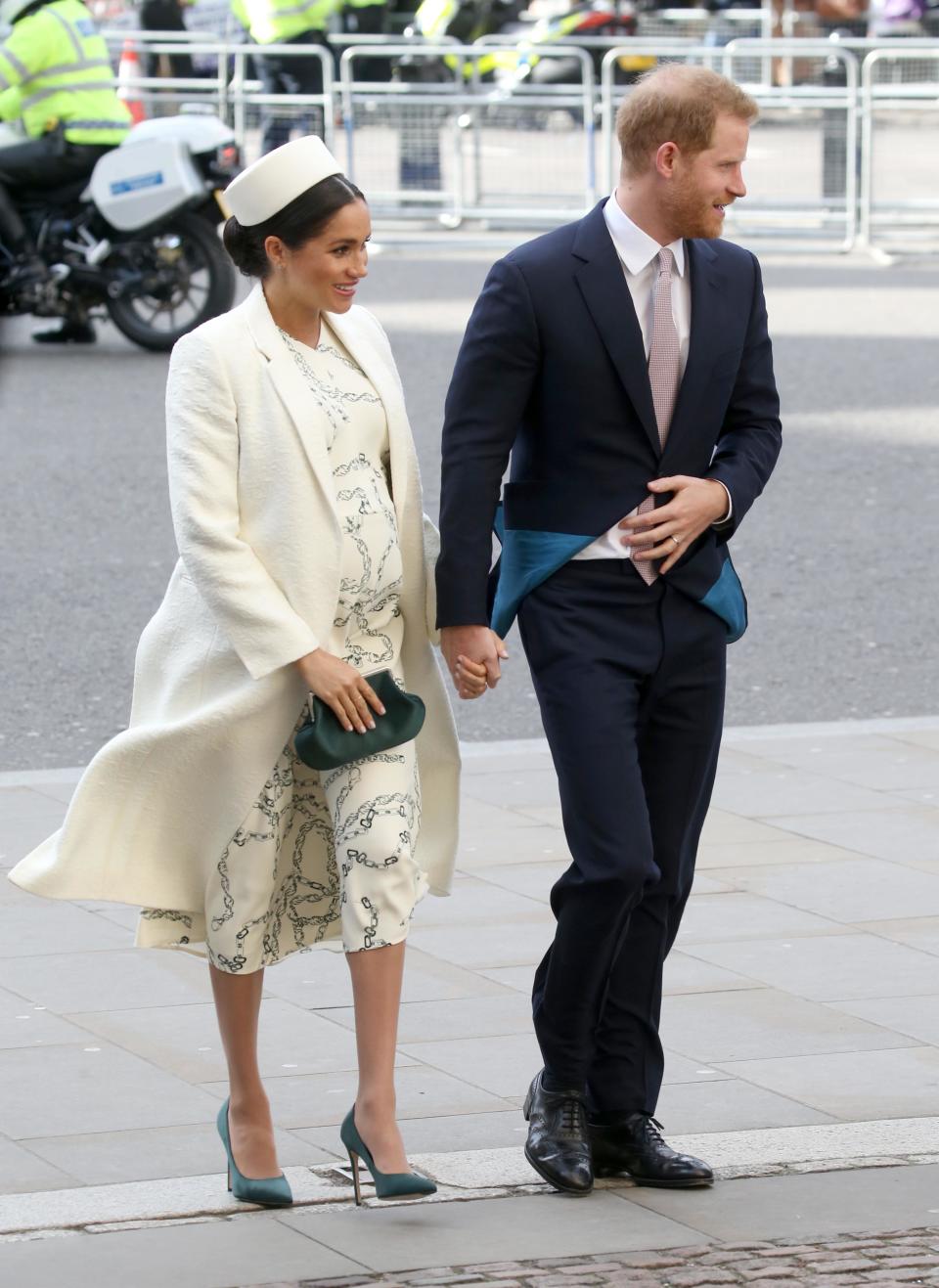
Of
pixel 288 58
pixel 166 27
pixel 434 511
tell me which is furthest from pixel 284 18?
pixel 434 511

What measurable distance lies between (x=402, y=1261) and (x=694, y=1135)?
77 centimetres

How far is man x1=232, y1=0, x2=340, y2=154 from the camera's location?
62.0 feet

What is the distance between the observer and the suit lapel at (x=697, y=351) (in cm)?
409

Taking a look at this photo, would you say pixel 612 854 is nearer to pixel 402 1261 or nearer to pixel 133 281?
pixel 402 1261

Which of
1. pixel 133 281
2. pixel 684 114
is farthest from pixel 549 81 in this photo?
pixel 684 114

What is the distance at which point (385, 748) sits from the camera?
12.8ft

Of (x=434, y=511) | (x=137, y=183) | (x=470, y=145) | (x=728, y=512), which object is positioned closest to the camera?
(x=728, y=512)

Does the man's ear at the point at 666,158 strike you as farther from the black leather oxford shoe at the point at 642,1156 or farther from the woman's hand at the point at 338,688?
the black leather oxford shoe at the point at 642,1156

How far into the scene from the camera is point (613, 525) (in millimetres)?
4059

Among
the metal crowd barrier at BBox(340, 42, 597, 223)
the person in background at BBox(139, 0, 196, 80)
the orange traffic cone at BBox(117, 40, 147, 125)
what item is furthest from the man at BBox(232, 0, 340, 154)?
the orange traffic cone at BBox(117, 40, 147, 125)

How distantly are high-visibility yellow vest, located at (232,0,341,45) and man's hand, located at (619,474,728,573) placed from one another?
15.5 metres

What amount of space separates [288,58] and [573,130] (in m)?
2.25

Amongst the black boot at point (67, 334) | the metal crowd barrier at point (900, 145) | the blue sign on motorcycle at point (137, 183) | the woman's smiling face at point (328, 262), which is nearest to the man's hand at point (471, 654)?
the woman's smiling face at point (328, 262)

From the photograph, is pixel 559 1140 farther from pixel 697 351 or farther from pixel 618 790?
pixel 697 351
